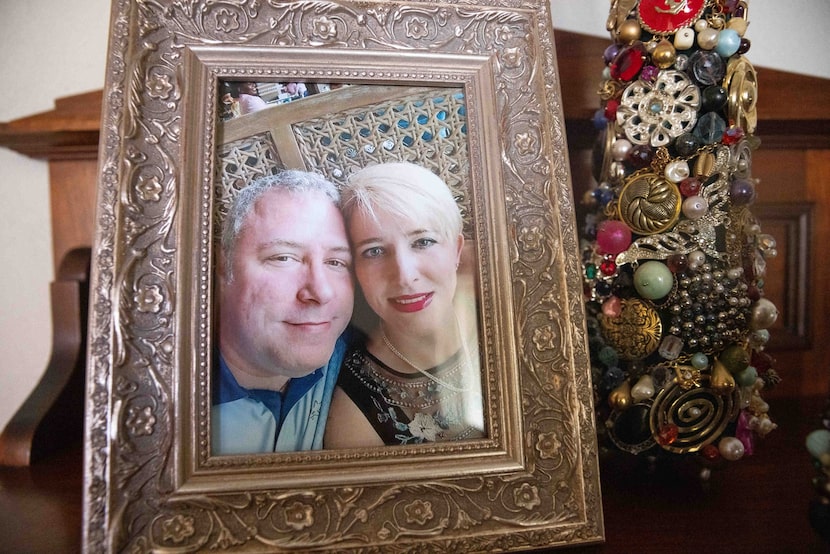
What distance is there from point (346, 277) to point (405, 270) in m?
0.06

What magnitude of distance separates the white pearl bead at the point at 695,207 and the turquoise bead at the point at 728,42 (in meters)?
0.16

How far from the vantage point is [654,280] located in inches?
21.3

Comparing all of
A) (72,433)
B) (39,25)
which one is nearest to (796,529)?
(72,433)

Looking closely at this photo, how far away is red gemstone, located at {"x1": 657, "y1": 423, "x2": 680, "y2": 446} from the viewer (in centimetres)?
55

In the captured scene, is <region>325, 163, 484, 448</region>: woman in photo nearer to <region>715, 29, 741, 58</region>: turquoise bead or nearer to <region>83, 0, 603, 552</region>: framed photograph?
<region>83, 0, 603, 552</region>: framed photograph

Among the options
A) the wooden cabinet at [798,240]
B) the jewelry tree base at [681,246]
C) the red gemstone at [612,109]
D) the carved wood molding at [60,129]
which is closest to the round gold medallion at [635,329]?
the jewelry tree base at [681,246]

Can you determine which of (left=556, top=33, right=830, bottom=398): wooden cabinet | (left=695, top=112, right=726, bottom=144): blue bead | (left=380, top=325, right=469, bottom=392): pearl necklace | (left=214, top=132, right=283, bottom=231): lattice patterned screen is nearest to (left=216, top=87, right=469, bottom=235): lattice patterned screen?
(left=214, top=132, right=283, bottom=231): lattice patterned screen

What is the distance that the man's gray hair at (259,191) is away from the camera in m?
0.51

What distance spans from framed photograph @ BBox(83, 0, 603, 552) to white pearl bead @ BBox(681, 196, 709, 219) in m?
0.12

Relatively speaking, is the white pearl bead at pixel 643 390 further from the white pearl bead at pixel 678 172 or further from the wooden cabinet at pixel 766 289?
the white pearl bead at pixel 678 172

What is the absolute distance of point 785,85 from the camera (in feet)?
2.72

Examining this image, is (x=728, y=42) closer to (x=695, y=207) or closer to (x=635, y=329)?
(x=695, y=207)

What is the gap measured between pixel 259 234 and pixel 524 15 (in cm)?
37

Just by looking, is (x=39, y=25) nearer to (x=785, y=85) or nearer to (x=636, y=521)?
(x=636, y=521)
